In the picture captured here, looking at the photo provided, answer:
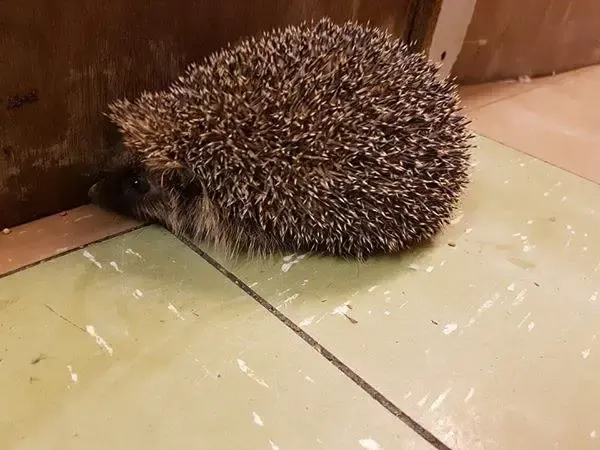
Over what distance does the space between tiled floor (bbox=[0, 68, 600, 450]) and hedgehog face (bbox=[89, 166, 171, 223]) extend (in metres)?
0.06

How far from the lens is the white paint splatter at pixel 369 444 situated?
126cm

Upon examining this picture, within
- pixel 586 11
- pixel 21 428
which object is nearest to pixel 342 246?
pixel 21 428

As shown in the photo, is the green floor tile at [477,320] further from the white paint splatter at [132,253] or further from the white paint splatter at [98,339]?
the white paint splatter at [98,339]

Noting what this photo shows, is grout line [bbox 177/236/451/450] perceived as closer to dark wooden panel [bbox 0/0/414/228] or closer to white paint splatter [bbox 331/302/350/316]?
white paint splatter [bbox 331/302/350/316]

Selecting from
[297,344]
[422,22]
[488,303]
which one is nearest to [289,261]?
[297,344]

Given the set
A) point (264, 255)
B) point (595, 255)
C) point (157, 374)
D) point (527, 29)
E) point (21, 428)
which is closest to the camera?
point (21, 428)

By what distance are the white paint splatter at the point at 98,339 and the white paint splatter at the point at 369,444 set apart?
57 centimetres

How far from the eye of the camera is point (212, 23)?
1.82 m

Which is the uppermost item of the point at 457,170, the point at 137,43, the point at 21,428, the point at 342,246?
the point at 137,43

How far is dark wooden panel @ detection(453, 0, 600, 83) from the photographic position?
2986 millimetres

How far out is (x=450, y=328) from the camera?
1.58m

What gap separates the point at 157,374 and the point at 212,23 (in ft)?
3.35

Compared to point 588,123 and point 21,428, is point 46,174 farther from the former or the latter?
point 588,123

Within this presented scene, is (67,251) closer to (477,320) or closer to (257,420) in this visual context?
(257,420)
